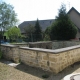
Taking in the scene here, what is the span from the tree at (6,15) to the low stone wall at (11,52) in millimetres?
13567

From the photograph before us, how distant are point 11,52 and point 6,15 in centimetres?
1527

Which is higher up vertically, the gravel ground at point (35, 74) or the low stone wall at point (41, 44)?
the low stone wall at point (41, 44)

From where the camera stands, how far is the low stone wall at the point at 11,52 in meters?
7.70

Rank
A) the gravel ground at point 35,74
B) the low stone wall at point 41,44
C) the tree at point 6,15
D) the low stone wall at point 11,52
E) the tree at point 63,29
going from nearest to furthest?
the gravel ground at point 35,74 → the low stone wall at point 11,52 → the low stone wall at point 41,44 → the tree at point 63,29 → the tree at point 6,15

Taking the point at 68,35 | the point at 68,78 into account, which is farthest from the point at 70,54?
the point at 68,35

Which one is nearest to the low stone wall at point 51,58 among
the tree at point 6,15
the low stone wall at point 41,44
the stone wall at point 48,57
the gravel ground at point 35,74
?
the stone wall at point 48,57

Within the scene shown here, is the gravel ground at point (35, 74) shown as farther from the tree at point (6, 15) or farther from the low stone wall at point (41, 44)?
the tree at point (6, 15)

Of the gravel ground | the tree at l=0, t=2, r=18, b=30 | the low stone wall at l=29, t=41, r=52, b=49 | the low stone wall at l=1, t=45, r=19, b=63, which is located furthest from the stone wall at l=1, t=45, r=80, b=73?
the tree at l=0, t=2, r=18, b=30

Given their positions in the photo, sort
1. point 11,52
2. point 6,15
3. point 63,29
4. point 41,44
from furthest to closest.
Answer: point 6,15 → point 63,29 → point 41,44 → point 11,52

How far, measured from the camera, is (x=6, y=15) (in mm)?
21734

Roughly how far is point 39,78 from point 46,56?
108cm

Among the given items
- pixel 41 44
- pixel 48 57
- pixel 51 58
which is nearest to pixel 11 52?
pixel 48 57

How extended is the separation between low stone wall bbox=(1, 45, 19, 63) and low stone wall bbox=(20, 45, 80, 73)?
90cm

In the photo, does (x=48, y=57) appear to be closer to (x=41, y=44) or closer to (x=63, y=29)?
(x=41, y=44)
